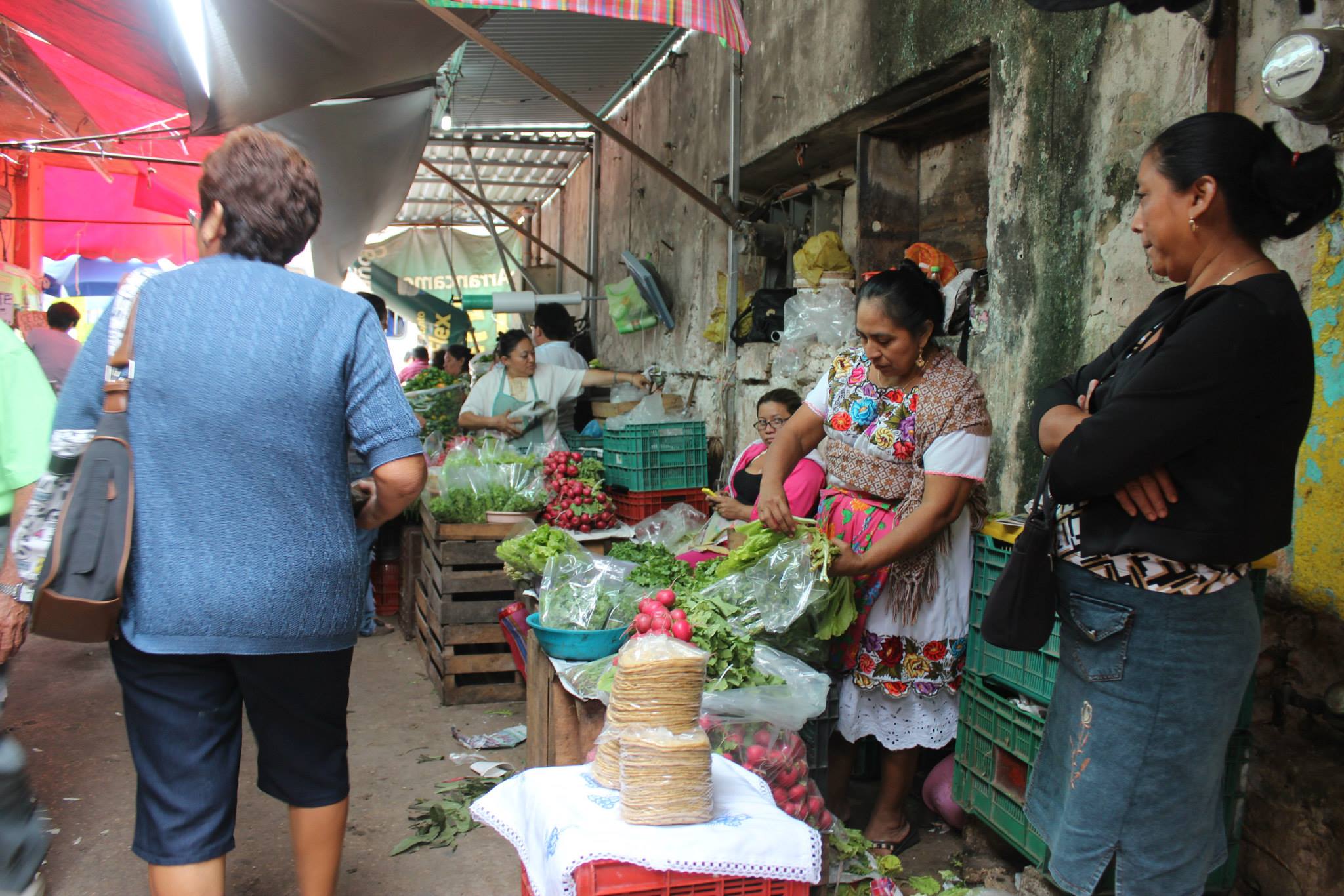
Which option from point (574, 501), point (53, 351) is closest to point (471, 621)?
point (574, 501)

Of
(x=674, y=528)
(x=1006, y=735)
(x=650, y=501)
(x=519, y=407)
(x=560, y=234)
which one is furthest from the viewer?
(x=560, y=234)

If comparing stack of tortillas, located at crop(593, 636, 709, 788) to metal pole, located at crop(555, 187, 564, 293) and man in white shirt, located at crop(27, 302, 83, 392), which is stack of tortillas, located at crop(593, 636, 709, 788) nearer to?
man in white shirt, located at crop(27, 302, 83, 392)

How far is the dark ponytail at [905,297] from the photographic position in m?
2.91

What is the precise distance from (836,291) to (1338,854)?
3508 millimetres

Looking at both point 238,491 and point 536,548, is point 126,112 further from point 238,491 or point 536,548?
point 238,491

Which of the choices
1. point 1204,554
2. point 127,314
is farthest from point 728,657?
point 127,314

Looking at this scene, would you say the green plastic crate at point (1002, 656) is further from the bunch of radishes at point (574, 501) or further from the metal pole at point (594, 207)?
the metal pole at point (594, 207)

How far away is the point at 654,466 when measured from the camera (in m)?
5.80

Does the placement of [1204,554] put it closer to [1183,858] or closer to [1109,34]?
[1183,858]

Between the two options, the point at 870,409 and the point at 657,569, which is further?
the point at 657,569

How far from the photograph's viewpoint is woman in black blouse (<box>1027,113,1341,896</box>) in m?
→ 1.63

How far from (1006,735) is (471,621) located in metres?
2.83

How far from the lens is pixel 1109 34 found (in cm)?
316

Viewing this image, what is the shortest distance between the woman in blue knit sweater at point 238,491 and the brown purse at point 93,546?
5 centimetres
